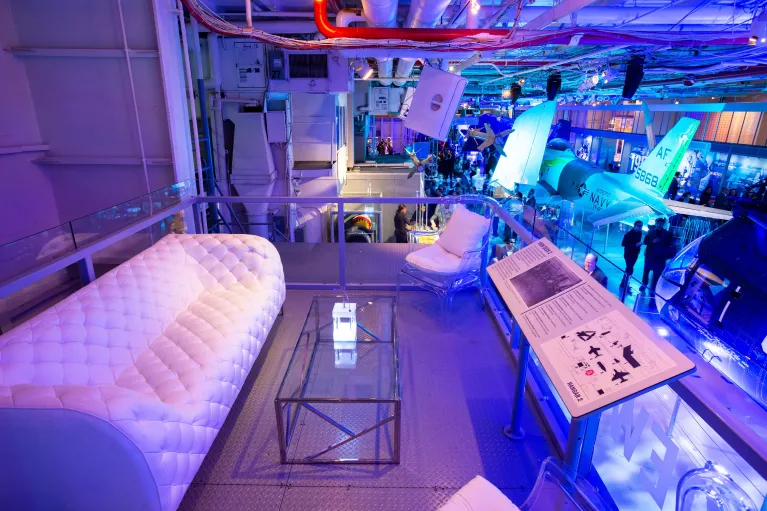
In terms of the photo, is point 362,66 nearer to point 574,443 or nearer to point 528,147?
point 528,147

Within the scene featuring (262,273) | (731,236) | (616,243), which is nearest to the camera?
(262,273)

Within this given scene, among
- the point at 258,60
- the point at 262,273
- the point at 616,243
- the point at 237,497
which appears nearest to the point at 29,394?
the point at 237,497

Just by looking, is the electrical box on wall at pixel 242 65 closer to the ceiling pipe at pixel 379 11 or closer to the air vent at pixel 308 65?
the air vent at pixel 308 65

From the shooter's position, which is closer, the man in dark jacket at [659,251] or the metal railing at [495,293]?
the metal railing at [495,293]

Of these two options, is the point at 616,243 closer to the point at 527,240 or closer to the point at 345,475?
the point at 527,240

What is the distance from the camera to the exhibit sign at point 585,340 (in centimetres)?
128

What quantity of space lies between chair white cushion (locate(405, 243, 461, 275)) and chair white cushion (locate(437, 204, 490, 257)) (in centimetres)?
8

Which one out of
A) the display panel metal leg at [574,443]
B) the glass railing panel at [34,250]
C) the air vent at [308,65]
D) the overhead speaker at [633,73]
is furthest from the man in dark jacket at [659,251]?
the glass railing panel at [34,250]

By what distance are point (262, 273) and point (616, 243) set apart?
1023 cm

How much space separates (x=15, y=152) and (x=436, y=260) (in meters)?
4.33

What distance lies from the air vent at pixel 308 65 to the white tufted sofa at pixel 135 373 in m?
3.65

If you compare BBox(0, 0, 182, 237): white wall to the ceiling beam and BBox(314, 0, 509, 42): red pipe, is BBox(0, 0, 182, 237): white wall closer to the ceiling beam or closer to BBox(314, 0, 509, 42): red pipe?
BBox(314, 0, 509, 42): red pipe

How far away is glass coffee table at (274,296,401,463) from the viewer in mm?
2373

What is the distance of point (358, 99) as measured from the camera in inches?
457
